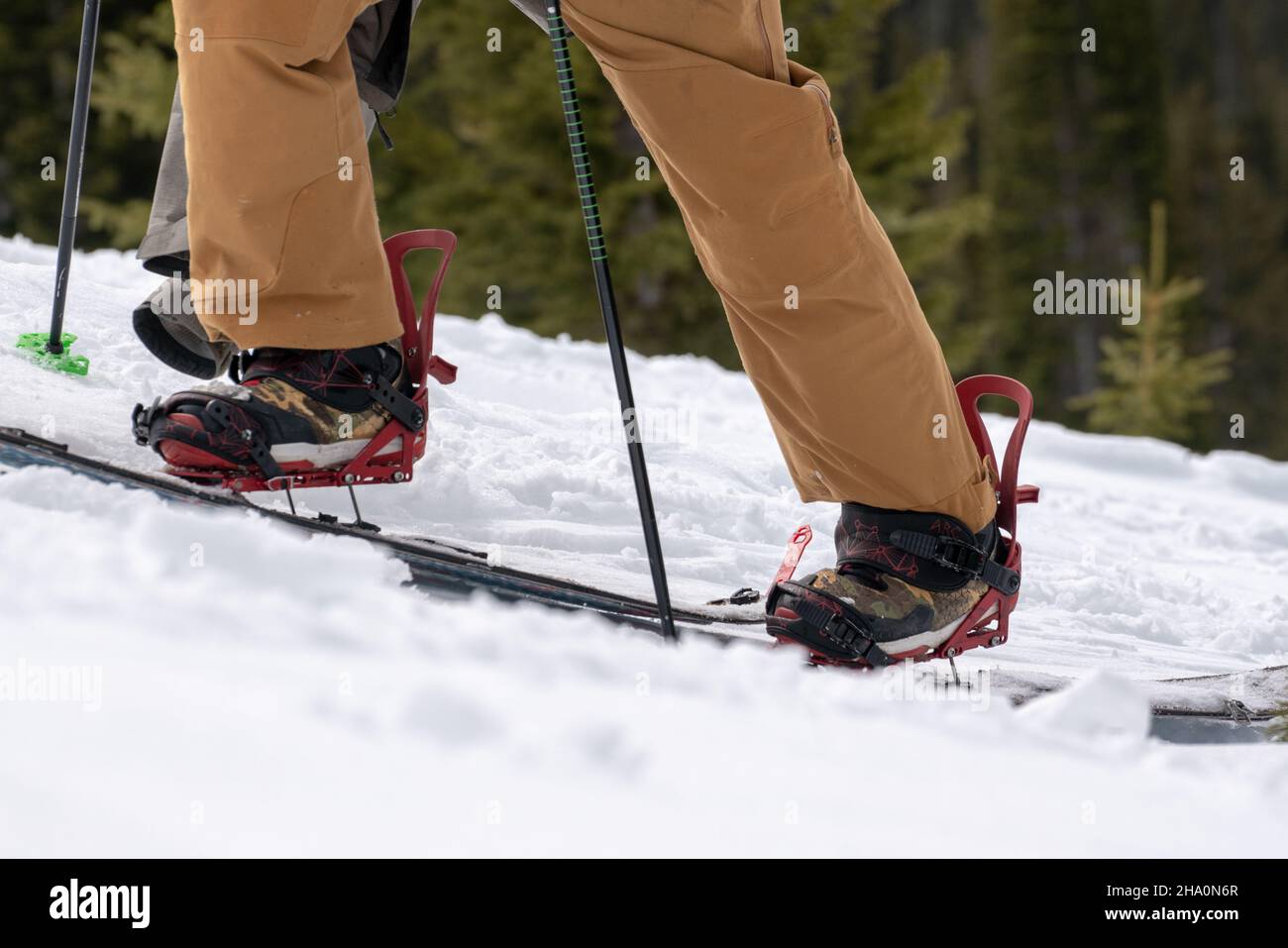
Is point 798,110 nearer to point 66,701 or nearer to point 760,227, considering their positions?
point 760,227

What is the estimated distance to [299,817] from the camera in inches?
43.3

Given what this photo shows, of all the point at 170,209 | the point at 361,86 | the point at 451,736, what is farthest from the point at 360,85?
the point at 451,736

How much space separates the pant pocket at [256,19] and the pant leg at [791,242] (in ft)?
1.53

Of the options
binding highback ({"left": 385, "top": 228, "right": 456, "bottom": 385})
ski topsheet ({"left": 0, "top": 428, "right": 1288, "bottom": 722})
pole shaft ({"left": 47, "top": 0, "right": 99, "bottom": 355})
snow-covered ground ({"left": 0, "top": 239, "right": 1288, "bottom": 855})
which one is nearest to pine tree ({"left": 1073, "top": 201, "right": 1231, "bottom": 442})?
ski topsheet ({"left": 0, "top": 428, "right": 1288, "bottom": 722})

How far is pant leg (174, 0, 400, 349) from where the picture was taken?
231 cm

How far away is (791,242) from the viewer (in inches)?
87.9

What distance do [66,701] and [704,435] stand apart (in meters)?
3.63

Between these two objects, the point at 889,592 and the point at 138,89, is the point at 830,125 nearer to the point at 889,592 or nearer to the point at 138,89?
the point at 889,592

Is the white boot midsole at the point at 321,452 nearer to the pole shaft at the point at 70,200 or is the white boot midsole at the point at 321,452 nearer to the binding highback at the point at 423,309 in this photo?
the binding highback at the point at 423,309

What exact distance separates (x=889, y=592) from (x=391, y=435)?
1.05m

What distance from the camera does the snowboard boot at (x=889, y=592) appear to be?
7.62 ft

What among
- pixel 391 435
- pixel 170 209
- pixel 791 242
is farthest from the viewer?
pixel 170 209
